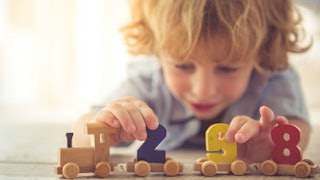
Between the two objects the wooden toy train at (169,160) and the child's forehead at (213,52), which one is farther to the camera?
the child's forehead at (213,52)

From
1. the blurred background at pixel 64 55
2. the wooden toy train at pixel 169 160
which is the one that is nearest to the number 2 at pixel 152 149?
the wooden toy train at pixel 169 160

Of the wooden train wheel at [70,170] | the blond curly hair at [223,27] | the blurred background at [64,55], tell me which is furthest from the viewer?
the blurred background at [64,55]

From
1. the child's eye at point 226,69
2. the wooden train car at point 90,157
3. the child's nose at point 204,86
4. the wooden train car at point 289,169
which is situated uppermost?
the child's eye at point 226,69

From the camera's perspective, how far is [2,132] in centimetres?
141

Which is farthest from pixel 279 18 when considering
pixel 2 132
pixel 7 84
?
pixel 7 84

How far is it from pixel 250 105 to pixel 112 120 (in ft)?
1.95

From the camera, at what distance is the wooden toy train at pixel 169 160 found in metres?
0.69

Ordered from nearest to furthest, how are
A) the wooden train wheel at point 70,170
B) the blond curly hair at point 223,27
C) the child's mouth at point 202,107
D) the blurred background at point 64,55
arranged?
1. the wooden train wheel at point 70,170
2. the blond curly hair at point 223,27
3. the child's mouth at point 202,107
4. the blurred background at point 64,55

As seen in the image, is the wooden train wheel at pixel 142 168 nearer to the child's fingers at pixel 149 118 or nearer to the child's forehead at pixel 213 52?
the child's fingers at pixel 149 118

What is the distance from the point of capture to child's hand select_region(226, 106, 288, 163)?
712 mm

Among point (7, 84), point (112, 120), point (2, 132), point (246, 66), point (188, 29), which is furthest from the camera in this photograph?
point (7, 84)

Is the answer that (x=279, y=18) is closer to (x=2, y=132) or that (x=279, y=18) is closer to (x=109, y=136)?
(x=109, y=136)

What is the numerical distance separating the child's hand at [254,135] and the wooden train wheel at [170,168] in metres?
0.08

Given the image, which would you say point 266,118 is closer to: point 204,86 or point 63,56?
point 204,86
